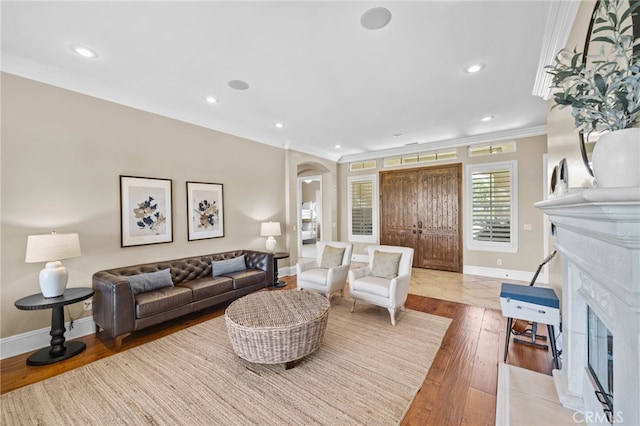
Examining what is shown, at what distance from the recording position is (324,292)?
3.80 metres

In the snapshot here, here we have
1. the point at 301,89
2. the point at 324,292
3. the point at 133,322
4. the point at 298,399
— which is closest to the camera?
the point at 298,399

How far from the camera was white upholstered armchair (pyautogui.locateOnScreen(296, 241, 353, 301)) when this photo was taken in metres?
3.78

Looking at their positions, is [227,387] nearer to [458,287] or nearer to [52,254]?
[52,254]

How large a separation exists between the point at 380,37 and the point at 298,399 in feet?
10.1

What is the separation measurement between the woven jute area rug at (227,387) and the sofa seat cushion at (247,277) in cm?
104

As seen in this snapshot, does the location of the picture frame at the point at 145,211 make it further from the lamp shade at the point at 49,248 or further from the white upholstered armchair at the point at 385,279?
the white upholstered armchair at the point at 385,279

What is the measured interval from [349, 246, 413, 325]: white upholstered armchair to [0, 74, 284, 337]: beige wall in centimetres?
250

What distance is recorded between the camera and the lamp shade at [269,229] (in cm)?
488

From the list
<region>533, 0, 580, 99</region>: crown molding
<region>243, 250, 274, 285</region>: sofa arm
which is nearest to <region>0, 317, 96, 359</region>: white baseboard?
<region>243, 250, 274, 285</region>: sofa arm

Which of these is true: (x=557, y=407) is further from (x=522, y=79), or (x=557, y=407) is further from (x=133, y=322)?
(x=133, y=322)

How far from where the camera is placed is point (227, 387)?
209 centimetres

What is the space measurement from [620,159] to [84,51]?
12.7 feet

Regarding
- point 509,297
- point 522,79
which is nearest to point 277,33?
point 522,79

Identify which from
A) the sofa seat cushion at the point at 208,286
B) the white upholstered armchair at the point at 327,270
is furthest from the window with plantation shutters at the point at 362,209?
the sofa seat cushion at the point at 208,286
